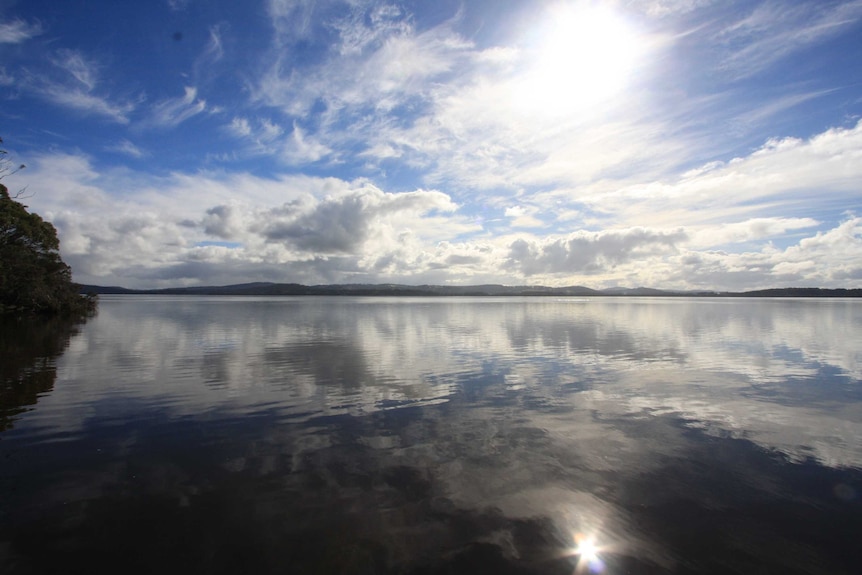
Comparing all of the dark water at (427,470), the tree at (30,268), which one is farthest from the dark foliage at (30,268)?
the dark water at (427,470)

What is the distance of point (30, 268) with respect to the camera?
181 ft

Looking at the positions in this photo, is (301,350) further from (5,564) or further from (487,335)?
(5,564)

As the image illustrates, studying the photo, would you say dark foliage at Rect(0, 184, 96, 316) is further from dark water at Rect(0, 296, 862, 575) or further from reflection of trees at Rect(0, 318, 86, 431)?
dark water at Rect(0, 296, 862, 575)

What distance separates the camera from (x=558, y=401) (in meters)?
16.9

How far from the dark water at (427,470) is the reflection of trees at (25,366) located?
8.6 inches

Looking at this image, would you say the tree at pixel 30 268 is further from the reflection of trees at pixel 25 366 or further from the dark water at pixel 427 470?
the dark water at pixel 427 470

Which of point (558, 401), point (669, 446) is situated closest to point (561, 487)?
point (669, 446)

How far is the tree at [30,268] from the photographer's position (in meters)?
51.5

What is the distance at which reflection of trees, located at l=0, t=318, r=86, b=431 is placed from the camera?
1566 centimetres

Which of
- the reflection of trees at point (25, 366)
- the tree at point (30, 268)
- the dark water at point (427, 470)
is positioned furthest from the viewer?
the tree at point (30, 268)

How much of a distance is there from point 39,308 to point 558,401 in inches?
3043

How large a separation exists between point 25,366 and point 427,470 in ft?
79.5

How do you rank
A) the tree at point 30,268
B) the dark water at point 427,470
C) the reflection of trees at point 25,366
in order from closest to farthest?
the dark water at point 427,470 → the reflection of trees at point 25,366 → the tree at point 30,268

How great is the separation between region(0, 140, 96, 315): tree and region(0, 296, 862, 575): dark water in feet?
133
